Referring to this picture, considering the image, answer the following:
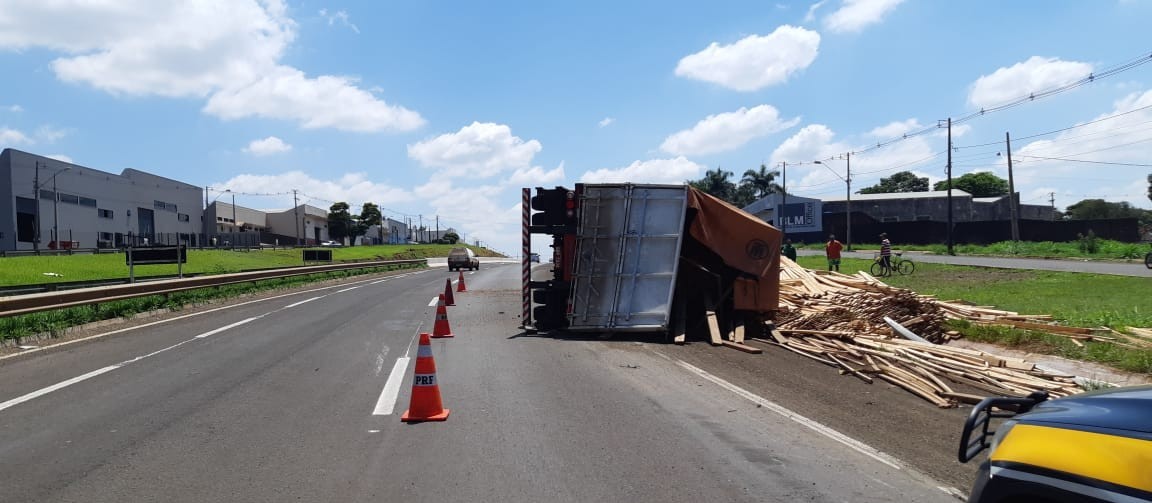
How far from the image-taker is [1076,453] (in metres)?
2.80

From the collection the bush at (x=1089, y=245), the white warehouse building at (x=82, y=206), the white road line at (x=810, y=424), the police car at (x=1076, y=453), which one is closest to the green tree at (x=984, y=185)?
the bush at (x=1089, y=245)

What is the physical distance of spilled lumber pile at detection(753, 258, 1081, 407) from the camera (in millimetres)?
8977

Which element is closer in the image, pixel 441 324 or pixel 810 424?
pixel 810 424

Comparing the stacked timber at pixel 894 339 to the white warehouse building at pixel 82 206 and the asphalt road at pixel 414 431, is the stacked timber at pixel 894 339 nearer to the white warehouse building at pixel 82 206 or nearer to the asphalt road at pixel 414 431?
the asphalt road at pixel 414 431

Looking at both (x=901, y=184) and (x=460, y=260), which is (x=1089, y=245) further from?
(x=901, y=184)

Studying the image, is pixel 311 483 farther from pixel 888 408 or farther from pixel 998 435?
pixel 888 408

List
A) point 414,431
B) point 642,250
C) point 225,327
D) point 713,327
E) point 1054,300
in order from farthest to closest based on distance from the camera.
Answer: point 1054,300
point 225,327
point 642,250
point 713,327
point 414,431

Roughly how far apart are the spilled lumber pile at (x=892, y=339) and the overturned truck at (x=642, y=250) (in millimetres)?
1116

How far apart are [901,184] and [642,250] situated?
4657 inches

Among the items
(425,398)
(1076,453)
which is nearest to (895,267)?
(425,398)

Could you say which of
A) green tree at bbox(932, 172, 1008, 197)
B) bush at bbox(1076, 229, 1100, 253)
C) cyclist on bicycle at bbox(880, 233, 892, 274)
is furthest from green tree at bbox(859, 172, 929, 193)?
cyclist on bicycle at bbox(880, 233, 892, 274)

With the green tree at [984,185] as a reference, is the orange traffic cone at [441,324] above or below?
below

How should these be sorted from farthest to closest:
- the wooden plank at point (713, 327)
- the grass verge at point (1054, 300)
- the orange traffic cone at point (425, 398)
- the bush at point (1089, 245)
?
1. the bush at point (1089, 245)
2. the wooden plank at point (713, 327)
3. the grass verge at point (1054, 300)
4. the orange traffic cone at point (425, 398)

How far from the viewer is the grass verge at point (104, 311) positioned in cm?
1349
